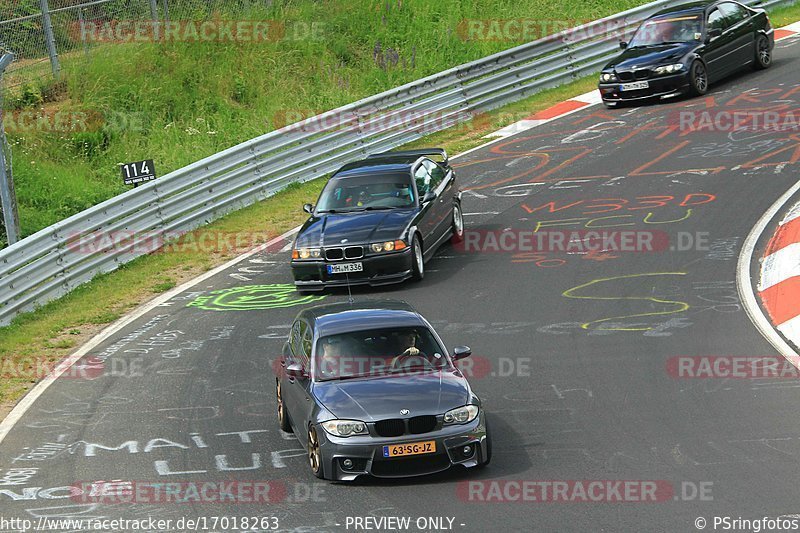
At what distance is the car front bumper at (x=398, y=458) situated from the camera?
31.8 ft

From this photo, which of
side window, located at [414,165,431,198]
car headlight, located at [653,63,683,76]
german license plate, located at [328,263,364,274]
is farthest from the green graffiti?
car headlight, located at [653,63,683,76]

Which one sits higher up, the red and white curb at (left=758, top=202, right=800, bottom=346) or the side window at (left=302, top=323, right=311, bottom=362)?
the side window at (left=302, top=323, right=311, bottom=362)

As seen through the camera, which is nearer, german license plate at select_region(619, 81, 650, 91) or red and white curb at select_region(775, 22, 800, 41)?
german license plate at select_region(619, 81, 650, 91)

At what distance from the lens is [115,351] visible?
1531 centimetres

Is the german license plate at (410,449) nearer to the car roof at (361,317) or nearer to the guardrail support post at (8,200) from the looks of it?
the car roof at (361,317)

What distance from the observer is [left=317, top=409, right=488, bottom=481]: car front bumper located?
9680mm

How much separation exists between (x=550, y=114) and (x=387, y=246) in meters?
11.3

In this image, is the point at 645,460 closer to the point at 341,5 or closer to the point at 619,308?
the point at 619,308

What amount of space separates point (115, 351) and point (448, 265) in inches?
213

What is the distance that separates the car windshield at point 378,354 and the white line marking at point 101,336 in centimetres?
399

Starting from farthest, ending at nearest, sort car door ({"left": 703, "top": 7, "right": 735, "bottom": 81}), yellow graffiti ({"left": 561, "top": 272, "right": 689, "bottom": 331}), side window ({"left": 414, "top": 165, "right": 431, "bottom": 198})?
1. car door ({"left": 703, "top": 7, "right": 735, "bottom": 81})
2. side window ({"left": 414, "top": 165, "right": 431, "bottom": 198})
3. yellow graffiti ({"left": 561, "top": 272, "right": 689, "bottom": 331})

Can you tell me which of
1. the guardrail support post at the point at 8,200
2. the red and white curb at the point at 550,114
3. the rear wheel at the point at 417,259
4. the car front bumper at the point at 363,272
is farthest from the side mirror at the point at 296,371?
the red and white curb at the point at 550,114

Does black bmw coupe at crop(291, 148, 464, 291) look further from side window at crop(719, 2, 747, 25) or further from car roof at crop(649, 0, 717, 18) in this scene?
side window at crop(719, 2, 747, 25)

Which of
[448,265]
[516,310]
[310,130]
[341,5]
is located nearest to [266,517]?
[516,310]
